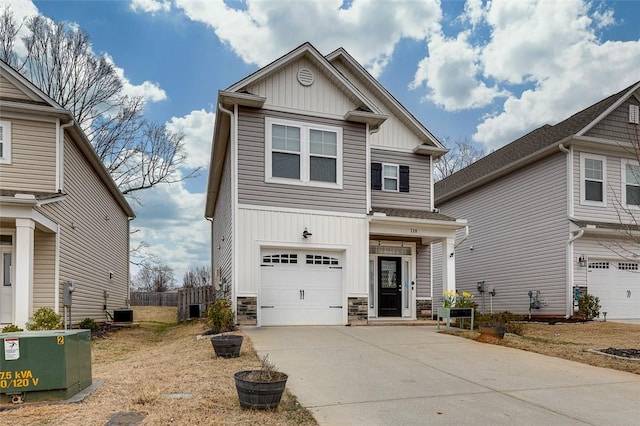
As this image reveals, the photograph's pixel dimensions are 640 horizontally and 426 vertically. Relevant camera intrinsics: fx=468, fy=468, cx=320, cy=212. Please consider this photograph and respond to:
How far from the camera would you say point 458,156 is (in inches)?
1377

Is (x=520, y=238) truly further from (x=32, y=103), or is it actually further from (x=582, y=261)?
(x=32, y=103)

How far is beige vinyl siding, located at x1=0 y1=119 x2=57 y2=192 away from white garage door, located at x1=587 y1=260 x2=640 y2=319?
54.0ft

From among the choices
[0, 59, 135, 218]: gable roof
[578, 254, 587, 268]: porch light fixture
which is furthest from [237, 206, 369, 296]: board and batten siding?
[578, 254, 587, 268]: porch light fixture

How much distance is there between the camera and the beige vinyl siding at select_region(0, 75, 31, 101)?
12.2 metres

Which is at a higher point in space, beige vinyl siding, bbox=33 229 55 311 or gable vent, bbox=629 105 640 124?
gable vent, bbox=629 105 640 124

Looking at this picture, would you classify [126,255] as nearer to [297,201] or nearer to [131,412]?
[297,201]

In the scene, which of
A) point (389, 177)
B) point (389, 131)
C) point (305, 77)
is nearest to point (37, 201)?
point (305, 77)

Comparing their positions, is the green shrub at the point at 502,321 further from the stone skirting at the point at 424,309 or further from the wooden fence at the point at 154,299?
the wooden fence at the point at 154,299

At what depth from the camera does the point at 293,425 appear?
14.3 feet

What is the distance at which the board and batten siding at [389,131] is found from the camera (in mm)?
15156

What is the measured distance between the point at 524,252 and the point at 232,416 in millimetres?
15057

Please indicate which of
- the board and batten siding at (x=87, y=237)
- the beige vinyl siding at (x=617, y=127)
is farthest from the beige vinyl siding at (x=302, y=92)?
the beige vinyl siding at (x=617, y=127)

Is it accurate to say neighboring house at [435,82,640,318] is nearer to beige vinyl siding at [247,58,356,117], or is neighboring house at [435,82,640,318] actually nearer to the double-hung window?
the double-hung window

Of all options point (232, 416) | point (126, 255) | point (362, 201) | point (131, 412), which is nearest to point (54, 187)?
point (362, 201)
